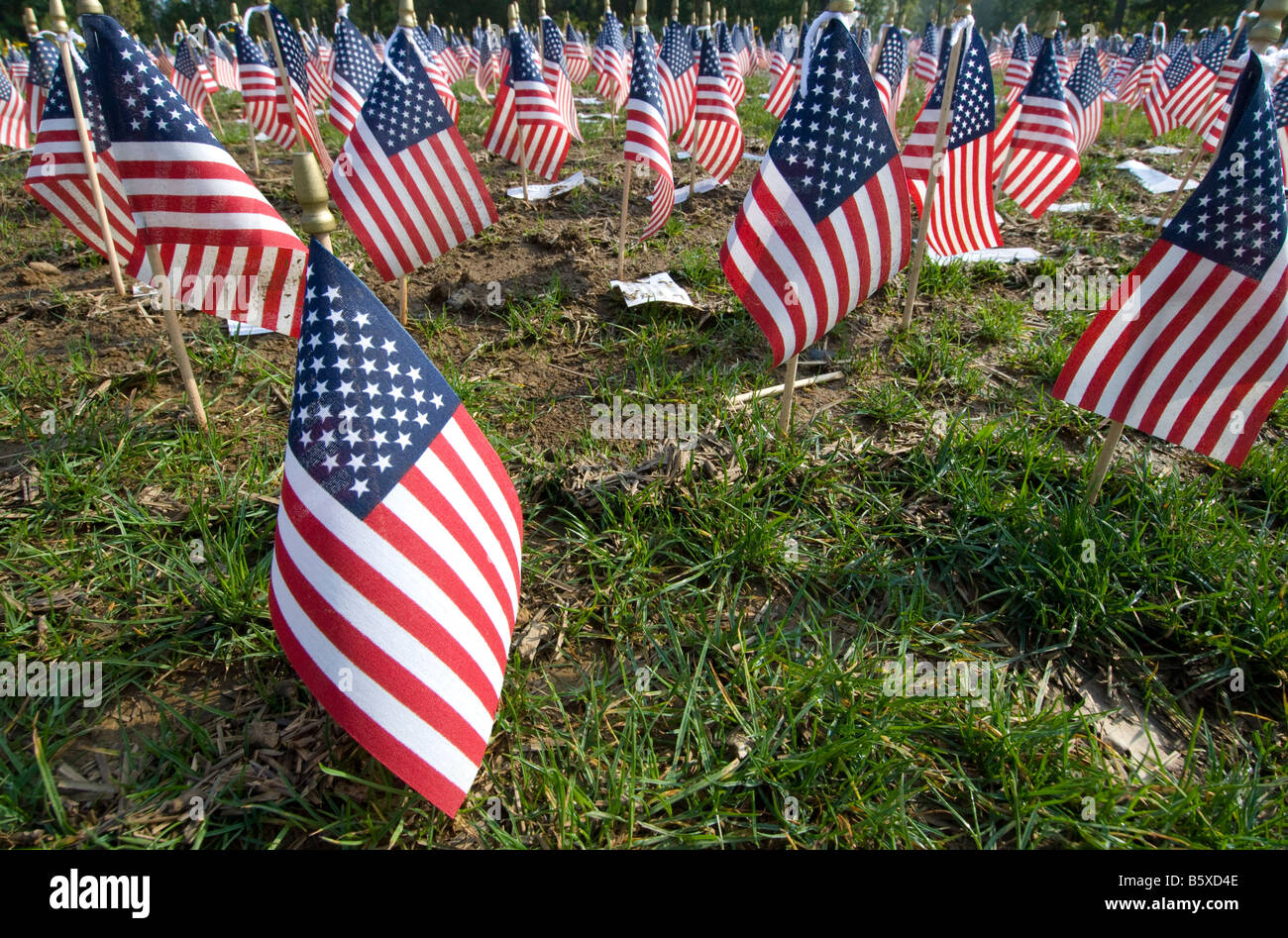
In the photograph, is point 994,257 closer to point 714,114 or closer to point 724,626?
point 714,114

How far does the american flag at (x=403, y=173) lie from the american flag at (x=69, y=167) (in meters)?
1.34

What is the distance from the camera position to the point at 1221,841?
1.91 metres

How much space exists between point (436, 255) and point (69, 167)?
2.14 meters

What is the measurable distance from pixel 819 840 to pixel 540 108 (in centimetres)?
596

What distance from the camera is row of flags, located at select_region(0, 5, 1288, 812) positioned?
1.80 m

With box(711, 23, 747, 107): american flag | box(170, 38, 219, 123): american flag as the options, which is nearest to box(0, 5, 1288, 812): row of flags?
box(711, 23, 747, 107): american flag

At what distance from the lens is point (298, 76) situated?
7680 millimetres

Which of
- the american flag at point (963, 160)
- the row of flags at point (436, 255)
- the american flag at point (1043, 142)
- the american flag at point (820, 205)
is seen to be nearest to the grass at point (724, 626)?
the row of flags at point (436, 255)

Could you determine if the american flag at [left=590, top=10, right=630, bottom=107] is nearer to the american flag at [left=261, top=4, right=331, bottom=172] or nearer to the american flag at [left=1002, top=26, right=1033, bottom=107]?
the american flag at [left=261, top=4, right=331, bottom=172]

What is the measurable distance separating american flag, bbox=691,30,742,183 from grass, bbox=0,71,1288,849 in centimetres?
290

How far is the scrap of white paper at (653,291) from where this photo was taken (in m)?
4.84

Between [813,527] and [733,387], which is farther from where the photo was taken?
[733,387]
